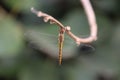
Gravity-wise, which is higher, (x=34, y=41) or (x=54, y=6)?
(x=54, y=6)

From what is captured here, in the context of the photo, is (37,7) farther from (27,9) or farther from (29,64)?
(29,64)

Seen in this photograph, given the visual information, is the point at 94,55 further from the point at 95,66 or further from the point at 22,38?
the point at 22,38

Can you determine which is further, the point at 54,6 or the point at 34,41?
the point at 54,6

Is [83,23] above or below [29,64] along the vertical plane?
above

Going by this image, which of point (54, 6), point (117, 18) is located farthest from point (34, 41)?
point (117, 18)

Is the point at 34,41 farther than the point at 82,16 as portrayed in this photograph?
No

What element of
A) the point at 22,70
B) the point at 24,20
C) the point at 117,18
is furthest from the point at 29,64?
the point at 117,18
